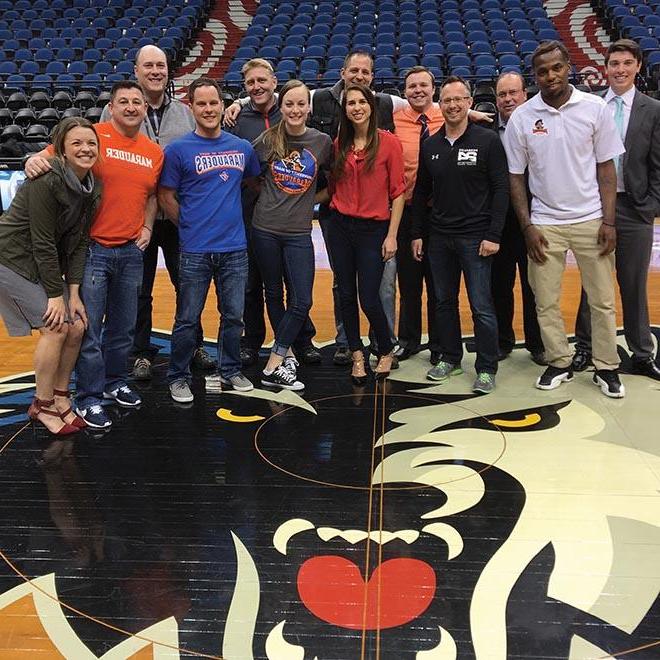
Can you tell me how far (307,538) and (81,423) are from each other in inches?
51.9

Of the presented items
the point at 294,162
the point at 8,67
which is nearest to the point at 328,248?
the point at 294,162

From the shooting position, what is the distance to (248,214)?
11.2 feet

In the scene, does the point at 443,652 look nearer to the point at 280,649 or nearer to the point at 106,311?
the point at 280,649

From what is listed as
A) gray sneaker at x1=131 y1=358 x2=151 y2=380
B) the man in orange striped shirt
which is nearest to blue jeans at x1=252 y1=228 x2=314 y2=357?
the man in orange striped shirt

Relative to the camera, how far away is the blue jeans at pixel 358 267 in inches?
128

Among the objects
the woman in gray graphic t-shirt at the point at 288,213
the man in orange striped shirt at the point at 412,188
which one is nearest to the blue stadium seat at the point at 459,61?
the man in orange striped shirt at the point at 412,188

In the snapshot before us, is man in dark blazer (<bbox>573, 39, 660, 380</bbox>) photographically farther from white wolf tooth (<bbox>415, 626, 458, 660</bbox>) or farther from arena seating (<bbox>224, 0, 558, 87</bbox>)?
arena seating (<bbox>224, 0, 558, 87</bbox>)

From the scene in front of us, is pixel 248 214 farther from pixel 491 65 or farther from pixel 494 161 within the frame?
pixel 491 65

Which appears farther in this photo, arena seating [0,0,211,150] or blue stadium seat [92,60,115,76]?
blue stadium seat [92,60,115,76]

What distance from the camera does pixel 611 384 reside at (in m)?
3.20

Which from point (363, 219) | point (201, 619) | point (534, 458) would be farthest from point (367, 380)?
point (201, 619)

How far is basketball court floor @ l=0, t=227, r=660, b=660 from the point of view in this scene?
1.74 m

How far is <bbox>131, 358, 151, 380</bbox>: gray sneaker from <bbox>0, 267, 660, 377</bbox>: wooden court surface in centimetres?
67

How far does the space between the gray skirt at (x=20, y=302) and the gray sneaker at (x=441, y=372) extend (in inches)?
70.9
